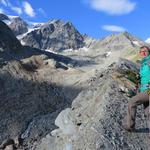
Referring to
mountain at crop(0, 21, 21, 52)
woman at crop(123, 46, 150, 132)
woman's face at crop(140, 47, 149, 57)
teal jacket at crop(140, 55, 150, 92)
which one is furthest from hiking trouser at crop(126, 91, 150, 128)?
mountain at crop(0, 21, 21, 52)

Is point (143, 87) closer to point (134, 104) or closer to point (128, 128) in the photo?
point (134, 104)

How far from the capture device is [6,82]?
1576 inches

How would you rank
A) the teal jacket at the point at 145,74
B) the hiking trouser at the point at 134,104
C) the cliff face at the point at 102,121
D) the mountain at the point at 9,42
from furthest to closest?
1. the mountain at the point at 9,42
2. the cliff face at the point at 102,121
3. the hiking trouser at the point at 134,104
4. the teal jacket at the point at 145,74

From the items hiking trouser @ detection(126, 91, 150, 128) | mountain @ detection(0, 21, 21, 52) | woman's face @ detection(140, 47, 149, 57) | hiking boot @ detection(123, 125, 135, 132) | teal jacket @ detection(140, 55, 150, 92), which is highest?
mountain @ detection(0, 21, 21, 52)

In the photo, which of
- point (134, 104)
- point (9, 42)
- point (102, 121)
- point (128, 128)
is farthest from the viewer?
point (9, 42)

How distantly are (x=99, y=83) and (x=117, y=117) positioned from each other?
3.49 meters

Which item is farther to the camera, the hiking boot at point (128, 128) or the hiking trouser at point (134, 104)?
the hiking boot at point (128, 128)

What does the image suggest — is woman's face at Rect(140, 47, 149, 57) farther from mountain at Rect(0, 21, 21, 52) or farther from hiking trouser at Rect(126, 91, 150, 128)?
mountain at Rect(0, 21, 21, 52)

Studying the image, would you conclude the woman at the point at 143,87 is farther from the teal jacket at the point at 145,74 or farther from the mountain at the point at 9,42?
the mountain at the point at 9,42

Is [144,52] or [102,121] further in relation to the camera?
[102,121]

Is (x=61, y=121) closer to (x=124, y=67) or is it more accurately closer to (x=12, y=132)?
(x=124, y=67)

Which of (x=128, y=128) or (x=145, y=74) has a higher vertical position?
(x=145, y=74)

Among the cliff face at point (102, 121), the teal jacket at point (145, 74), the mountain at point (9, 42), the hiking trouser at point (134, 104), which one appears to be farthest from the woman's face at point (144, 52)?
the mountain at point (9, 42)

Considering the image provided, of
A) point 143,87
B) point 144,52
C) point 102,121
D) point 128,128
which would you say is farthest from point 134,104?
point 102,121
